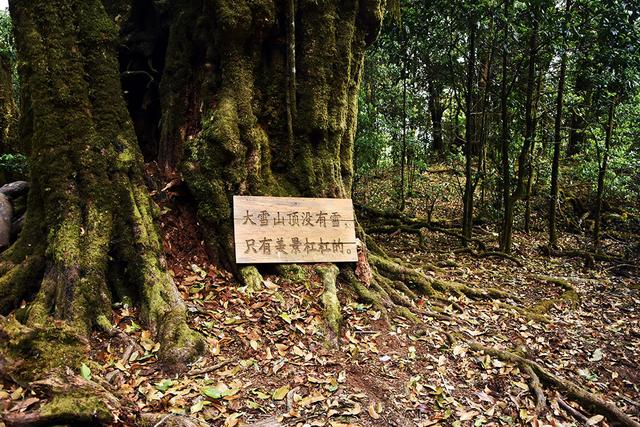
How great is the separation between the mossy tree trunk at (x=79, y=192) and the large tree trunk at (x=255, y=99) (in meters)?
0.81

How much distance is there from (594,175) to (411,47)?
20.4ft

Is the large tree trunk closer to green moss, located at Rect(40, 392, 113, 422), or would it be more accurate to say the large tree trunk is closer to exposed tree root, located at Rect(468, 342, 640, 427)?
green moss, located at Rect(40, 392, 113, 422)

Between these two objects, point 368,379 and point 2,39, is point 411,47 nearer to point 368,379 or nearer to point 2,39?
point 368,379

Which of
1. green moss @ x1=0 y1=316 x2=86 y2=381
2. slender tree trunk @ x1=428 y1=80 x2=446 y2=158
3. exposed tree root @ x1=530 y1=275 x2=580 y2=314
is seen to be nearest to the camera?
green moss @ x1=0 y1=316 x2=86 y2=381

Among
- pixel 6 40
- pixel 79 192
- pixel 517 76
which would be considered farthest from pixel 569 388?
pixel 6 40

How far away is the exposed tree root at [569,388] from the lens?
350 centimetres

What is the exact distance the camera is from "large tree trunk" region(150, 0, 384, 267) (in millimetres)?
4430

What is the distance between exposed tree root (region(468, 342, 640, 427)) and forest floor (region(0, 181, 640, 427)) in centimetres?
9

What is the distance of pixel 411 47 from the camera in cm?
895

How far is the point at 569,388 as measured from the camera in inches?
148

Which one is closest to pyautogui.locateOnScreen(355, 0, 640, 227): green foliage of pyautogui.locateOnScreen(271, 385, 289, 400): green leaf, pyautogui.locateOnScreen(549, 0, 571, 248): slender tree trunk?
pyautogui.locateOnScreen(549, 0, 571, 248): slender tree trunk

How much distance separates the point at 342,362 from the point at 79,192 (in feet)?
8.68

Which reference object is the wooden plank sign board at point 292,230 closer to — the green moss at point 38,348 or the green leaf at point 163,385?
the green leaf at point 163,385

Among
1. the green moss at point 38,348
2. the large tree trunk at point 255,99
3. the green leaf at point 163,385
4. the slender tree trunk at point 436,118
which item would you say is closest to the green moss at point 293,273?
the large tree trunk at point 255,99
